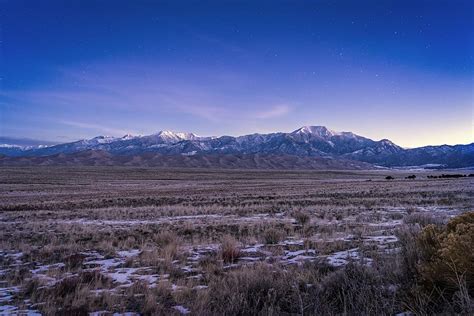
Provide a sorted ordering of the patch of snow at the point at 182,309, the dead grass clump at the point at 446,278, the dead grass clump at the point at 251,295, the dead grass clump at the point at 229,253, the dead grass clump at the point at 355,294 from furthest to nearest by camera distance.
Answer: the dead grass clump at the point at 229,253 → the patch of snow at the point at 182,309 → the dead grass clump at the point at 251,295 → the dead grass clump at the point at 355,294 → the dead grass clump at the point at 446,278

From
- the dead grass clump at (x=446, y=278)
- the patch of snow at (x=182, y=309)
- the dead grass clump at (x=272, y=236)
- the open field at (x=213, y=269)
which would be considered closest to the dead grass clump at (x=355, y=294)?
the open field at (x=213, y=269)

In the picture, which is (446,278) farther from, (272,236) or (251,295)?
(272,236)

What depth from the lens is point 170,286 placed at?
6.18 m

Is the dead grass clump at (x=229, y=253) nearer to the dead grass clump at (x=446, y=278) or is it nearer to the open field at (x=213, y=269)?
the open field at (x=213, y=269)

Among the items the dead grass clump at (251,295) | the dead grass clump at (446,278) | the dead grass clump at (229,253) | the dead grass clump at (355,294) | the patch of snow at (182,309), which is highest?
the dead grass clump at (446,278)

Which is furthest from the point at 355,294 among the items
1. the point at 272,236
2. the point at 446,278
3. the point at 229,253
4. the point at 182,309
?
the point at 272,236

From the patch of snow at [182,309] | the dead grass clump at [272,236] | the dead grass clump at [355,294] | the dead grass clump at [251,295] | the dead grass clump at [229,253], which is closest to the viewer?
the dead grass clump at [355,294]

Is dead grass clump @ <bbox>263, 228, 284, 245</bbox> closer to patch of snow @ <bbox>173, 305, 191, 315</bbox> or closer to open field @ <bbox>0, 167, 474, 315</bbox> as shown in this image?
open field @ <bbox>0, 167, 474, 315</bbox>

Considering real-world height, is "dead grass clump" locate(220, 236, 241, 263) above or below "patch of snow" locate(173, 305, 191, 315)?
below

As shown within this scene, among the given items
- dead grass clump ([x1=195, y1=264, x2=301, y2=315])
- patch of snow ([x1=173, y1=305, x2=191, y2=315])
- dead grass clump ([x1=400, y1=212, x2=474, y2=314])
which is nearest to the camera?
dead grass clump ([x1=400, y1=212, x2=474, y2=314])

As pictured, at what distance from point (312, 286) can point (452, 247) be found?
7.62 feet

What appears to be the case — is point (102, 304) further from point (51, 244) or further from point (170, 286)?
point (51, 244)

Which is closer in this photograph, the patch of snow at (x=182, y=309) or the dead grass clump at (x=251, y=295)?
the dead grass clump at (x=251, y=295)

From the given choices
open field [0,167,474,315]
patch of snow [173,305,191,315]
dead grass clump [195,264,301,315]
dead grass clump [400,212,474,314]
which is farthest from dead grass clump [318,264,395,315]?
patch of snow [173,305,191,315]
